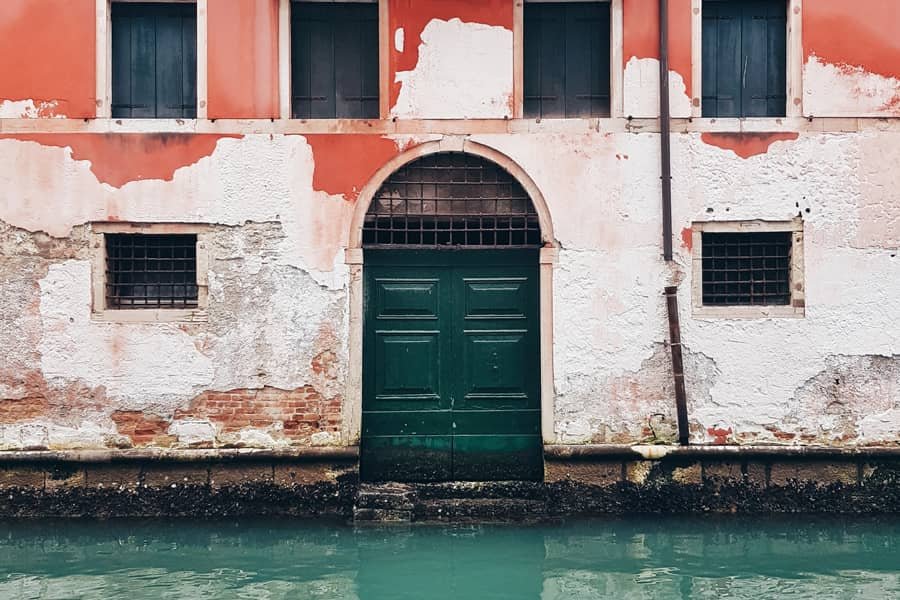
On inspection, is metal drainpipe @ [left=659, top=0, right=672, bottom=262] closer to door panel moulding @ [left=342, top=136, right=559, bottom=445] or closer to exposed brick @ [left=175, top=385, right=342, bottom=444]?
door panel moulding @ [left=342, top=136, right=559, bottom=445]

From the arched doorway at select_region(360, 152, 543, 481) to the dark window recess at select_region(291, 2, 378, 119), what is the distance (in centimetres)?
92

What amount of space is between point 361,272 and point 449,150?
1.25 metres

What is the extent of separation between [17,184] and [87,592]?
3686 millimetres

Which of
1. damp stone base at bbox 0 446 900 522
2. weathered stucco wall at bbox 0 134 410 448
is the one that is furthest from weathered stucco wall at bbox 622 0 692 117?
damp stone base at bbox 0 446 900 522

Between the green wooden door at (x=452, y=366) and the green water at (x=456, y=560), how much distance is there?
879mm

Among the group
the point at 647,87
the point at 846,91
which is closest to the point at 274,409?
the point at 647,87

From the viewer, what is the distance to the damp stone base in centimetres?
837

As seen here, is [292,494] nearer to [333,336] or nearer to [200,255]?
[333,336]

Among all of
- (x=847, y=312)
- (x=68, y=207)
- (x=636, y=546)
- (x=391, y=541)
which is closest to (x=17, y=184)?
(x=68, y=207)

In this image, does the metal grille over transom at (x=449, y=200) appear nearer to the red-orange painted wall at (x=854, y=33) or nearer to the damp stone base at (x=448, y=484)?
the damp stone base at (x=448, y=484)

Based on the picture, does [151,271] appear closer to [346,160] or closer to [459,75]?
[346,160]

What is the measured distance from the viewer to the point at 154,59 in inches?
343

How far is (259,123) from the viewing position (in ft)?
28.1

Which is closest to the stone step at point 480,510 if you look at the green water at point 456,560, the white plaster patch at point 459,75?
the green water at point 456,560
